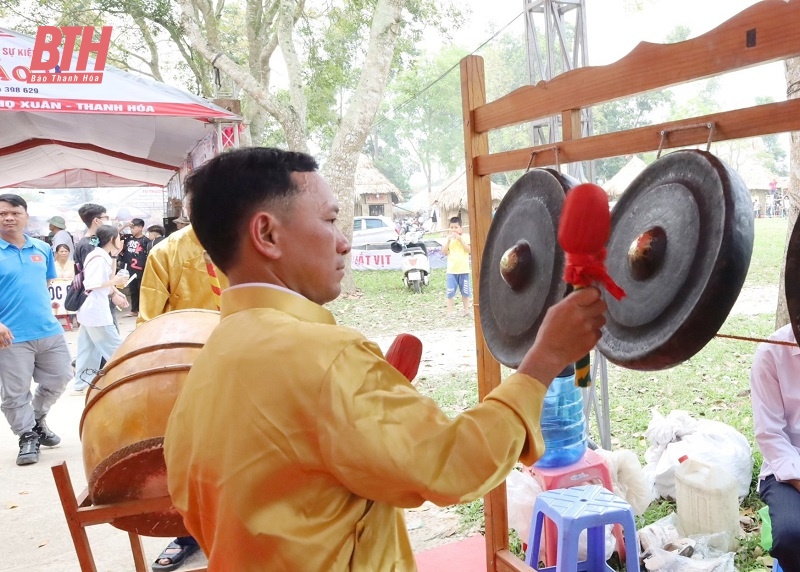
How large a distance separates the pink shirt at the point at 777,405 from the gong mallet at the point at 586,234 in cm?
161

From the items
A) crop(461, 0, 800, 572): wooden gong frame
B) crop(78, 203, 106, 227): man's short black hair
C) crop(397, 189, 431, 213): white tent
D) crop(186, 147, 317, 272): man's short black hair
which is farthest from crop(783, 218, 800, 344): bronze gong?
crop(397, 189, 431, 213): white tent

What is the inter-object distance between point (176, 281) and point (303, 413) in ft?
9.02

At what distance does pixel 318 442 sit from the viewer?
1.08 metres

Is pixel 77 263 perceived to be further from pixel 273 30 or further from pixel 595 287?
pixel 273 30

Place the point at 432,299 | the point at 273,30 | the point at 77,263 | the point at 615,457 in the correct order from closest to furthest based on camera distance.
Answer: the point at 615,457 → the point at 77,263 → the point at 432,299 → the point at 273,30

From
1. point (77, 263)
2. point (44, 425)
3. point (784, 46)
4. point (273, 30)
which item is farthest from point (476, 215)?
point (273, 30)

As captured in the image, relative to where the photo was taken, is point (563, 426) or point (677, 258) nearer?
point (677, 258)

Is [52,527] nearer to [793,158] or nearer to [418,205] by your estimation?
[793,158]

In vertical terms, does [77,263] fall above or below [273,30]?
below

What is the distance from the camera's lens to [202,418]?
47.2 inches

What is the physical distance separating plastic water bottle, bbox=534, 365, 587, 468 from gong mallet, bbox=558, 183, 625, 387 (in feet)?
6.69

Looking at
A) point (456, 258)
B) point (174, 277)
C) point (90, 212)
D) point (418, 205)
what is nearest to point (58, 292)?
point (90, 212)

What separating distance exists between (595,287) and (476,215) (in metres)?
1.49

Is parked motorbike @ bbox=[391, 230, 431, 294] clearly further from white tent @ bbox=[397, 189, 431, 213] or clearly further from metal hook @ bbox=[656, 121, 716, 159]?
white tent @ bbox=[397, 189, 431, 213]
